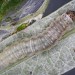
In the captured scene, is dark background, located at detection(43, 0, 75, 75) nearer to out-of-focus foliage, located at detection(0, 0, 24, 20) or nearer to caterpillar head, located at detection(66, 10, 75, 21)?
caterpillar head, located at detection(66, 10, 75, 21)

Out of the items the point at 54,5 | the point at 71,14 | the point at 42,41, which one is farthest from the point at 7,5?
the point at 71,14

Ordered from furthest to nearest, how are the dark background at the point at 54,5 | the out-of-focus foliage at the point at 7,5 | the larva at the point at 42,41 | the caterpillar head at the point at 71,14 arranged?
the out-of-focus foliage at the point at 7,5, the dark background at the point at 54,5, the caterpillar head at the point at 71,14, the larva at the point at 42,41

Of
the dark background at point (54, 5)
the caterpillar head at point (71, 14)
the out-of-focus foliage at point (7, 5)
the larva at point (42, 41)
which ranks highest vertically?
the out-of-focus foliage at point (7, 5)

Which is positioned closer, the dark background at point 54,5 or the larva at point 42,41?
the larva at point 42,41

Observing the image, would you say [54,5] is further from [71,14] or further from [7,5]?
Result: [7,5]

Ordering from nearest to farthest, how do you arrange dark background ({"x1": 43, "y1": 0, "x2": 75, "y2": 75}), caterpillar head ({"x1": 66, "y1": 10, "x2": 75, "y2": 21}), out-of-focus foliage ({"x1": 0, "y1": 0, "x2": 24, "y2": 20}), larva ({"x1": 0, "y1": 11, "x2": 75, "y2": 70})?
larva ({"x1": 0, "y1": 11, "x2": 75, "y2": 70}), caterpillar head ({"x1": 66, "y1": 10, "x2": 75, "y2": 21}), dark background ({"x1": 43, "y1": 0, "x2": 75, "y2": 75}), out-of-focus foliage ({"x1": 0, "y1": 0, "x2": 24, "y2": 20})

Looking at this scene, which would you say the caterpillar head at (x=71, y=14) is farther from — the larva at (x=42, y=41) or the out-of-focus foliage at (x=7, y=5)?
the out-of-focus foliage at (x=7, y=5)

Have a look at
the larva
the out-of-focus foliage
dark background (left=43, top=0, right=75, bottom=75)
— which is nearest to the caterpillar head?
the larva

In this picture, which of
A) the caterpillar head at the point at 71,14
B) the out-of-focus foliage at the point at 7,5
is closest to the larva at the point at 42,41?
the caterpillar head at the point at 71,14
